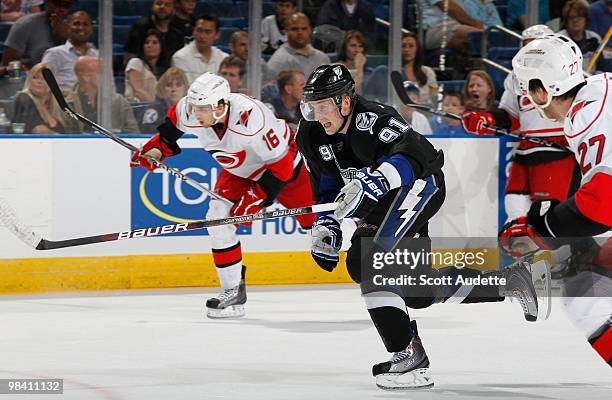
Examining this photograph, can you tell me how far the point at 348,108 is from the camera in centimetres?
403

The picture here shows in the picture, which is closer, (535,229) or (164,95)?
(535,229)

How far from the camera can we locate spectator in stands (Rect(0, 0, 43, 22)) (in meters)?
6.32

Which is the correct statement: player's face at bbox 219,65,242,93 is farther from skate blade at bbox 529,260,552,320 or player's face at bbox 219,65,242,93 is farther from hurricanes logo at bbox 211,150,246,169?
skate blade at bbox 529,260,552,320

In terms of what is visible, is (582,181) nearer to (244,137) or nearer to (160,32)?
(244,137)

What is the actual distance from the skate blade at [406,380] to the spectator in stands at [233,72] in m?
2.95

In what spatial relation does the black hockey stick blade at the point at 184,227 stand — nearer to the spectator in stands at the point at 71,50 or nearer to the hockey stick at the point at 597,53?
the spectator in stands at the point at 71,50

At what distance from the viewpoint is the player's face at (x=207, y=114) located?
548cm

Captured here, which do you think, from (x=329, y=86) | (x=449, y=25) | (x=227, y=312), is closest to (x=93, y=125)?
(x=227, y=312)

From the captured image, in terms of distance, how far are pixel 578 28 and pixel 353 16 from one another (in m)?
1.37

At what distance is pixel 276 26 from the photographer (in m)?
6.78

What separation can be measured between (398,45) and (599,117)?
11.7ft

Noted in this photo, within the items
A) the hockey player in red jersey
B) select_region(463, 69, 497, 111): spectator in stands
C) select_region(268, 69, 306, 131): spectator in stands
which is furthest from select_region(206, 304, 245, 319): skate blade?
select_region(463, 69, 497, 111): spectator in stands

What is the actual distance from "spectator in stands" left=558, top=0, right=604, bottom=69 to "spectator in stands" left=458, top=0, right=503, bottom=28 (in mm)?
395

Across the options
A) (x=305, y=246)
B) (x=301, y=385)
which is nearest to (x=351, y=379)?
(x=301, y=385)
